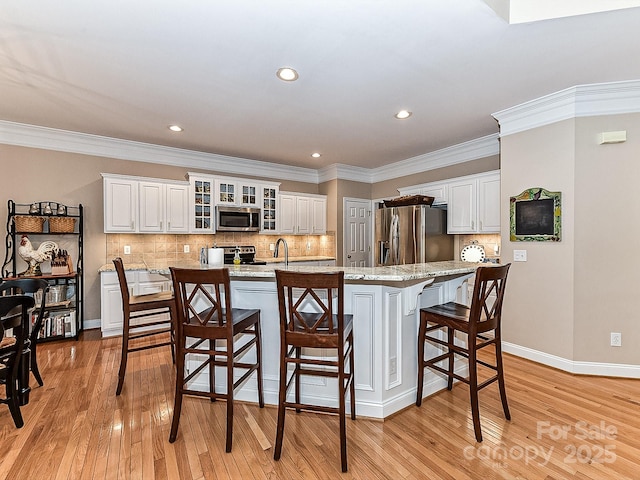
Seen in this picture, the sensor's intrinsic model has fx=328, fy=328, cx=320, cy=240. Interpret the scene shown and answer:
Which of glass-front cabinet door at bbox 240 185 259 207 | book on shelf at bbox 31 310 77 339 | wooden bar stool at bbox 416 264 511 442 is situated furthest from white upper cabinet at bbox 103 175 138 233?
wooden bar stool at bbox 416 264 511 442

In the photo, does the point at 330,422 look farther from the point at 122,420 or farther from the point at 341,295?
the point at 122,420

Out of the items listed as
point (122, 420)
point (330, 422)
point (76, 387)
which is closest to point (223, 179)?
point (76, 387)

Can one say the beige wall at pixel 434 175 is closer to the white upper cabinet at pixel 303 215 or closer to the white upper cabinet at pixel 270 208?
the white upper cabinet at pixel 303 215

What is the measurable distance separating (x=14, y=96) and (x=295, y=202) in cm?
389

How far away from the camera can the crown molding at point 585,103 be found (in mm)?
2961

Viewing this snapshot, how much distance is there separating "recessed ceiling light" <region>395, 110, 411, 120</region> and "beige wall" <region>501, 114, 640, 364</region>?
1.35 metres

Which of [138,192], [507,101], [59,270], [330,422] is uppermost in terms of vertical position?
A: [507,101]

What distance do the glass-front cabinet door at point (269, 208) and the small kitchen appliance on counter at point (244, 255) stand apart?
1.39ft

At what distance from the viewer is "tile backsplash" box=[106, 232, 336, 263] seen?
476 centimetres

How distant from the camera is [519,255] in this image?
3.56m

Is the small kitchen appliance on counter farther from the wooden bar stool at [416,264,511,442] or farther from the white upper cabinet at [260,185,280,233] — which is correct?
the wooden bar stool at [416,264,511,442]

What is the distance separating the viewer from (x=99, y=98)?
3.23m

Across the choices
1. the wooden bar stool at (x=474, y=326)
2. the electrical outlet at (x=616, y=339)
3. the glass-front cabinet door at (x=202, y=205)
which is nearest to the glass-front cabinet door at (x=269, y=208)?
the glass-front cabinet door at (x=202, y=205)

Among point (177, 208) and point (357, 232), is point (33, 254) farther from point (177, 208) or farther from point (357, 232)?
point (357, 232)
